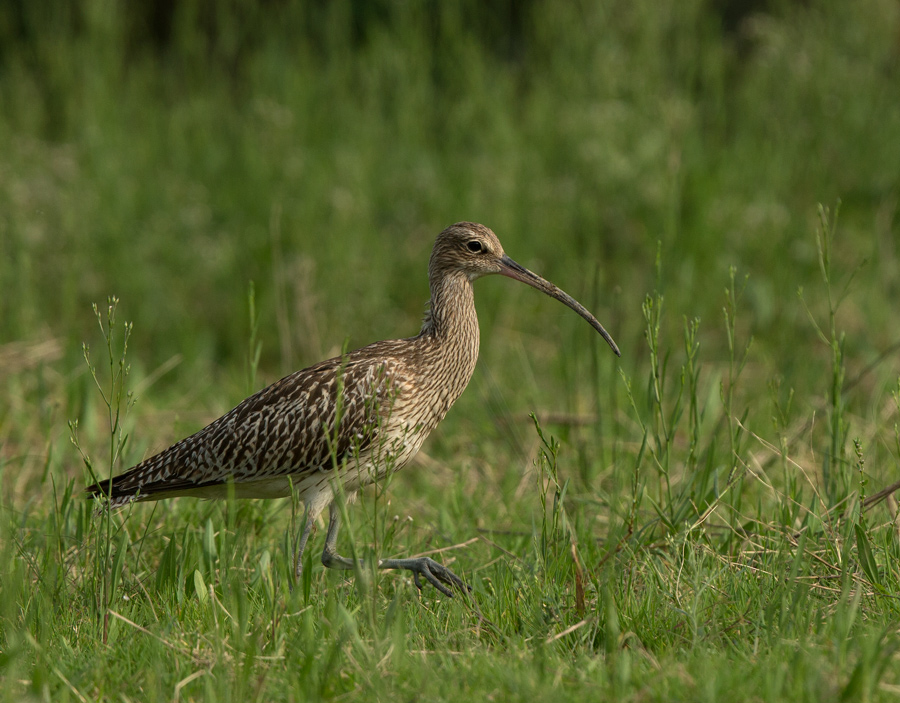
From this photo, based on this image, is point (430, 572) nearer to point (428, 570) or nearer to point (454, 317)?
point (428, 570)

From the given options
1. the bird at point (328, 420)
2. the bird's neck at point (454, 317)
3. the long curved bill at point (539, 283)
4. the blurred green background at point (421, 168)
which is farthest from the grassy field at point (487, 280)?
the bird's neck at point (454, 317)

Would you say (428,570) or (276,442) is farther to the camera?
(276,442)

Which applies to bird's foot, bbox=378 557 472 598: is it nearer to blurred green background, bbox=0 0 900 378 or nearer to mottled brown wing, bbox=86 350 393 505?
mottled brown wing, bbox=86 350 393 505

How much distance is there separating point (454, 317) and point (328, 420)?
32.2 inches

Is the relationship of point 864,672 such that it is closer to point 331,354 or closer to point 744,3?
point 331,354

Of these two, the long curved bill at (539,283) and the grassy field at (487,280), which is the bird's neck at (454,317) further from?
the grassy field at (487,280)

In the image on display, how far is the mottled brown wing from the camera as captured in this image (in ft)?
16.6

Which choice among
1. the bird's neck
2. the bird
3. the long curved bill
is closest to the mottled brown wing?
the bird

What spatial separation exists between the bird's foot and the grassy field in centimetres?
10

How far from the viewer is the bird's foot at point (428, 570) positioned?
442 cm

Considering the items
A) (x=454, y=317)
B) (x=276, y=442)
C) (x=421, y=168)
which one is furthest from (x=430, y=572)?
(x=421, y=168)

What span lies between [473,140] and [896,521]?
6547 millimetres

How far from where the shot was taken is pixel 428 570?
4.53 metres

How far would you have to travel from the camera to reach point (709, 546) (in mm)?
4461
